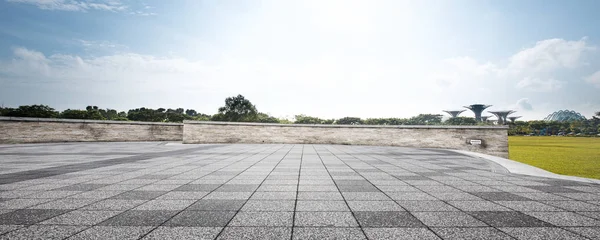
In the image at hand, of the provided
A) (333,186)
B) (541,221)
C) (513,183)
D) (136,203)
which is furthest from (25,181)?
(513,183)

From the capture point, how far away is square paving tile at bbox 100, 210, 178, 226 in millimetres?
3072

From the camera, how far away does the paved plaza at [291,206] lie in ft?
9.37

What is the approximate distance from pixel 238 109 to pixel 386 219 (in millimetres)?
60425

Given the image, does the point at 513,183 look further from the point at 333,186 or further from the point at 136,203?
the point at 136,203

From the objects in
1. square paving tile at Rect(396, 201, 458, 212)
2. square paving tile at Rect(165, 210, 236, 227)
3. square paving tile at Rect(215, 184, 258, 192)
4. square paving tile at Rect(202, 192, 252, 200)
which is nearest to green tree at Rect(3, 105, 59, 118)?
square paving tile at Rect(215, 184, 258, 192)

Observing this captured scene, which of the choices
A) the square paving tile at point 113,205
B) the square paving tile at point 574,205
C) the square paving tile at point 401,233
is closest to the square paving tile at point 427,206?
the square paving tile at point 401,233

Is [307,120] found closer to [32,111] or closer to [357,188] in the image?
[357,188]

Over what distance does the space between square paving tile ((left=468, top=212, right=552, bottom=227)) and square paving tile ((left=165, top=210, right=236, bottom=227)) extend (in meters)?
3.31

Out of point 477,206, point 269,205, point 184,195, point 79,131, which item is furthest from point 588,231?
point 79,131

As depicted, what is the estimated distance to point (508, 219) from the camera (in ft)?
10.8

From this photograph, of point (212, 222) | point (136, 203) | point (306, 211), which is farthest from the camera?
point (136, 203)

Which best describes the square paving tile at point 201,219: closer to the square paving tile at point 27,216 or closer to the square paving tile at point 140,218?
the square paving tile at point 140,218

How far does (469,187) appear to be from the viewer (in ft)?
17.0

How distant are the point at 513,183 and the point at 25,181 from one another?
10445 millimetres
